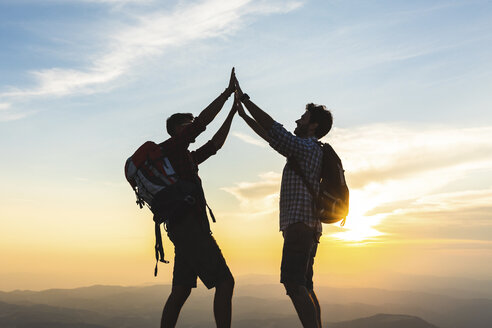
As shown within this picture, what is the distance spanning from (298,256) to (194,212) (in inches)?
57.5

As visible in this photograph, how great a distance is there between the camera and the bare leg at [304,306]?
17.6 ft

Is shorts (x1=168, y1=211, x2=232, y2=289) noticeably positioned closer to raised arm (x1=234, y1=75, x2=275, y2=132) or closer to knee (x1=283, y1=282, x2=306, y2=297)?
knee (x1=283, y1=282, x2=306, y2=297)

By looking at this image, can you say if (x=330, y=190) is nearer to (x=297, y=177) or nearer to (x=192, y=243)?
(x=297, y=177)

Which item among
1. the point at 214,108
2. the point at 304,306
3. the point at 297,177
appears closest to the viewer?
the point at 304,306

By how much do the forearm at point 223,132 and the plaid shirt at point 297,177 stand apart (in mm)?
1744

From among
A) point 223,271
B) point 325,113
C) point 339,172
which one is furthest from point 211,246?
point 325,113

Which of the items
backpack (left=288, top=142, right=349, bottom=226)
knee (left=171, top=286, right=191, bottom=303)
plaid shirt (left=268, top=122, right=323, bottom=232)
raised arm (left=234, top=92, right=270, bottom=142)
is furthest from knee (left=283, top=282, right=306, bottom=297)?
raised arm (left=234, top=92, right=270, bottom=142)

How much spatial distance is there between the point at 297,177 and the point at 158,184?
1826 millimetres

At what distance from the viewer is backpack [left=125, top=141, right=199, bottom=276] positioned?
5.27m

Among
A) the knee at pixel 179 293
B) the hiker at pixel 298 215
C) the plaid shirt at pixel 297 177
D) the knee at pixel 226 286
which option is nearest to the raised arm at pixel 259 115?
the hiker at pixel 298 215

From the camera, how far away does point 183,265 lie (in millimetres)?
6203

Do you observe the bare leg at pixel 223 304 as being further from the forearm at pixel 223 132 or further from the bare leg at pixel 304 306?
the forearm at pixel 223 132

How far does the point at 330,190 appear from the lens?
5.90 m

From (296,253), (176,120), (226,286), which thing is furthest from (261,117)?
(226,286)
